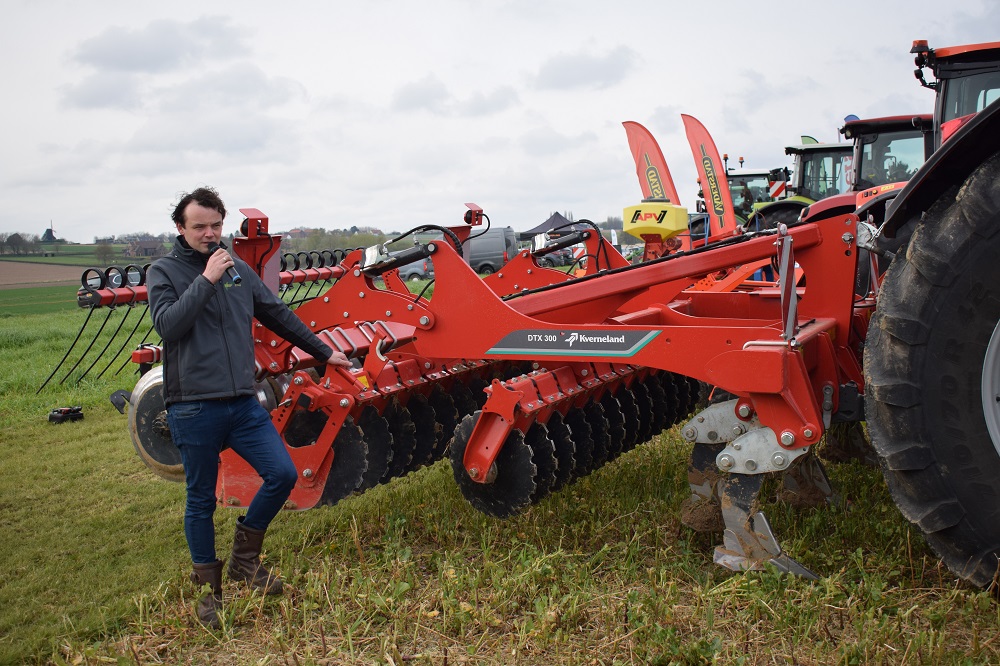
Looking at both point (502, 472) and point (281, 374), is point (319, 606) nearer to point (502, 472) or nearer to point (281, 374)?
point (502, 472)

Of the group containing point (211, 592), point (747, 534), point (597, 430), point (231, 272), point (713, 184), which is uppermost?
point (713, 184)

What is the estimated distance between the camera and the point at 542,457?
3652 mm

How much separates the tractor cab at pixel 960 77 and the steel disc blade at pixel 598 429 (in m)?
3.70

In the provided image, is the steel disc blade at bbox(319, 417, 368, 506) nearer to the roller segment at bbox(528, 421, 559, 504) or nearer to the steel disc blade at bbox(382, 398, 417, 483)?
the steel disc blade at bbox(382, 398, 417, 483)

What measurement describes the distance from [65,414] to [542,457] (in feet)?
16.1

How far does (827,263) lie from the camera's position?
3.37 m

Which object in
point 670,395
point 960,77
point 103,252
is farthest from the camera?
point 103,252

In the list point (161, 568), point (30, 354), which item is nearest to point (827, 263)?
point (161, 568)

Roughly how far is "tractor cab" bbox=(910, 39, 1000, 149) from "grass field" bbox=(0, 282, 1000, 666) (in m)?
3.37

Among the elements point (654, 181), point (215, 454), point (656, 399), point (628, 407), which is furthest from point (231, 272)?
point (654, 181)

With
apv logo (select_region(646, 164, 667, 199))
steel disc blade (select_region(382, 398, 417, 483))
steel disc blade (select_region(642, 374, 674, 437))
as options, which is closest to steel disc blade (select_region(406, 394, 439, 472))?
steel disc blade (select_region(382, 398, 417, 483))

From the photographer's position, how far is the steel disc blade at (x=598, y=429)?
159 inches

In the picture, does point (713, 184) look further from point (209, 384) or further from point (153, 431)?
point (209, 384)

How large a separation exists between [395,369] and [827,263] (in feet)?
6.37
